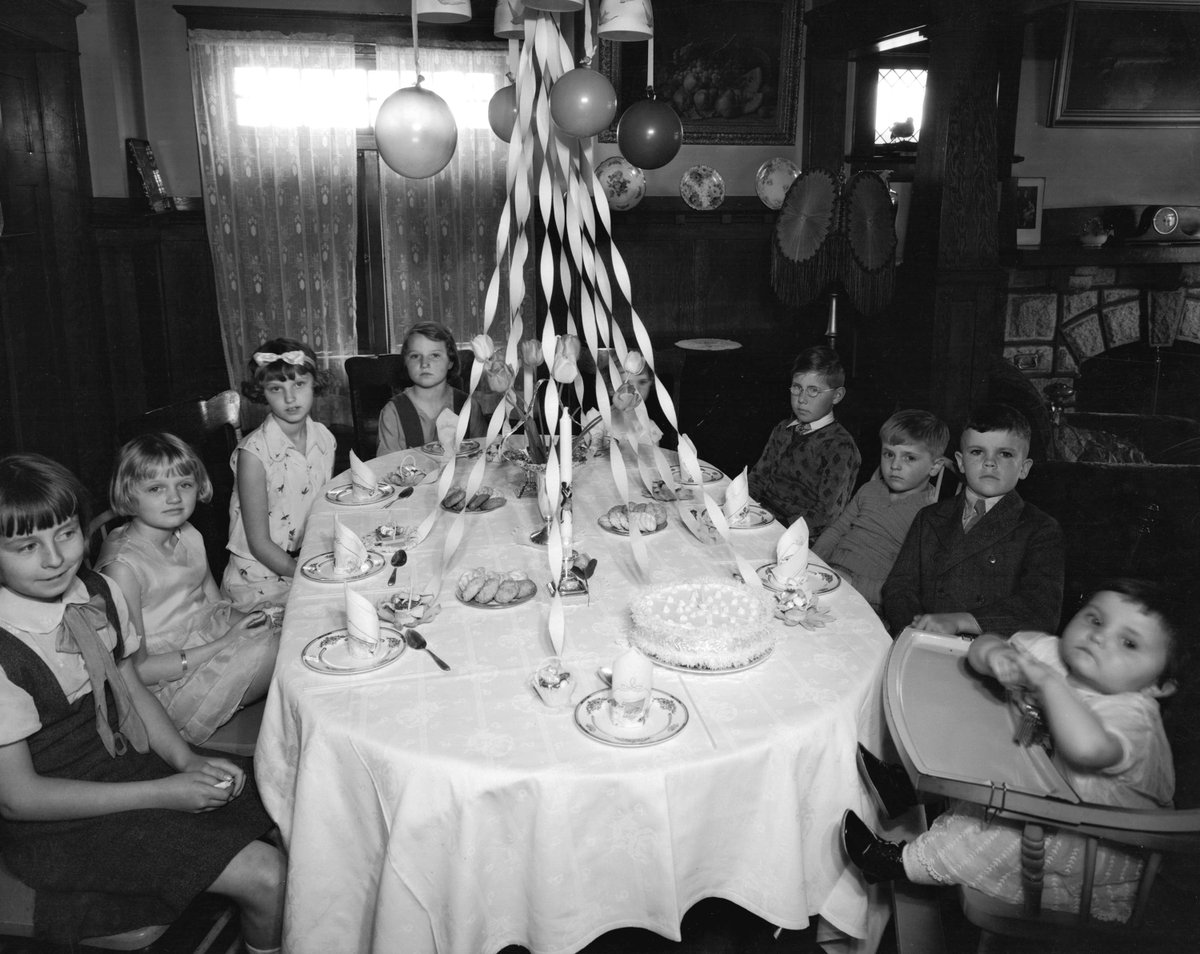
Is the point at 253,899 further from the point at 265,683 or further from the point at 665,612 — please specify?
the point at 665,612

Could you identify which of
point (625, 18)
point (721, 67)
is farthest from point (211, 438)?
point (721, 67)

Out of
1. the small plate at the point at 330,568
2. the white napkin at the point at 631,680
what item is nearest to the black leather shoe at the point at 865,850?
the white napkin at the point at 631,680

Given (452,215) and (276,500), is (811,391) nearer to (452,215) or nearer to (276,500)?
(276,500)

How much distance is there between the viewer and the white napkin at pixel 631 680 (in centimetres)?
142

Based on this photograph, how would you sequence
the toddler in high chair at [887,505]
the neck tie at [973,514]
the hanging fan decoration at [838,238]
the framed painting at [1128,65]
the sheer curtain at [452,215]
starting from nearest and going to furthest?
the neck tie at [973,514] → the toddler in high chair at [887,505] → the hanging fan decoration at [838,238] → the framed painting at [1128,65] → the sheer curtain at [452,215]

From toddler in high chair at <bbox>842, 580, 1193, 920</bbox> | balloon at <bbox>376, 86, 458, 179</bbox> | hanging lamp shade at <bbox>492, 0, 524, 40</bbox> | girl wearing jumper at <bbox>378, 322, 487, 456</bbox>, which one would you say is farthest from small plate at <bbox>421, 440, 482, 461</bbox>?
toddler in high chair at <bbox>842, 580, 1193, 920</bbox>

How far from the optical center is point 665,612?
5.57ft

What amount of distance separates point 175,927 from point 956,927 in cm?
150

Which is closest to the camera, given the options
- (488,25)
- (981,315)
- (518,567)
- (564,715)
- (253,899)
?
(564,715)

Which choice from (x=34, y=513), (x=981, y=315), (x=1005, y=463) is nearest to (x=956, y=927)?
(x=1005, y=463)

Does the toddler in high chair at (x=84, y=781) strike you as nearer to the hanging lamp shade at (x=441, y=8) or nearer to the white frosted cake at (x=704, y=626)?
the white frosted cake at (x=704, y=626)

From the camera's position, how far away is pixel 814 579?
205 centimetres

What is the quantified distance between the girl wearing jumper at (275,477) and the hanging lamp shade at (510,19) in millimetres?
1116

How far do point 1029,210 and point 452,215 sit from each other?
3674 mm
